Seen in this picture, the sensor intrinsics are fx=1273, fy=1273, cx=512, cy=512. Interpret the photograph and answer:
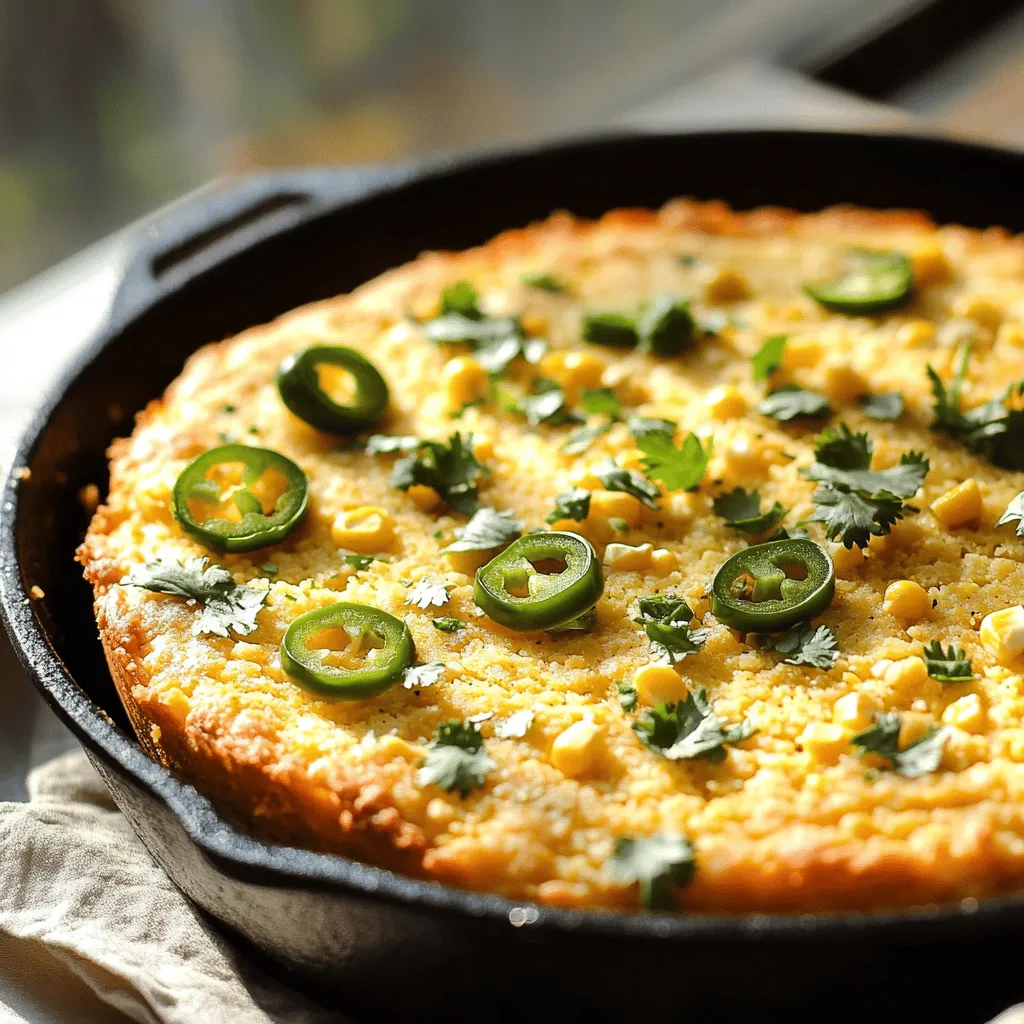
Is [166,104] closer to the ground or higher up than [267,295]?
higher up

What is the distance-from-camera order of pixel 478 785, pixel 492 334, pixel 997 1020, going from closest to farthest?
pixel 997 1020 < pixel 478 785 < pixel 492 334

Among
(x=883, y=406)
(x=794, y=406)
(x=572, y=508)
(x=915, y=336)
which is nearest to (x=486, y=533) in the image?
(x=572, y=508)

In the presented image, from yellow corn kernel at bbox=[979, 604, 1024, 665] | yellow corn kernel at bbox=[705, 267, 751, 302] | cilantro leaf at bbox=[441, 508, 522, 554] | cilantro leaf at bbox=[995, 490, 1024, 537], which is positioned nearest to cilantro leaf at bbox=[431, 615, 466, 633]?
cilantro leaf at bbox=[441, 508, 522, 554]

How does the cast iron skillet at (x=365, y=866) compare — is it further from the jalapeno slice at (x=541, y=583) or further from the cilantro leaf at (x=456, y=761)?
the jalapeno slice at (x=541, y=583)

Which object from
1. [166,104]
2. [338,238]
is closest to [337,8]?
[166,104]

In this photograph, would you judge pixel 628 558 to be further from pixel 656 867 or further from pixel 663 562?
pixel 656 867

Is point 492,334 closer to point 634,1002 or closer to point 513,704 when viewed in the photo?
point 513,704

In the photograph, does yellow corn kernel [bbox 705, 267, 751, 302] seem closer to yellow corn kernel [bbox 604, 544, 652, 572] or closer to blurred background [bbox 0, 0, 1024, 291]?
yellow corn kernel [bbox 604, 544, 652, 572]
